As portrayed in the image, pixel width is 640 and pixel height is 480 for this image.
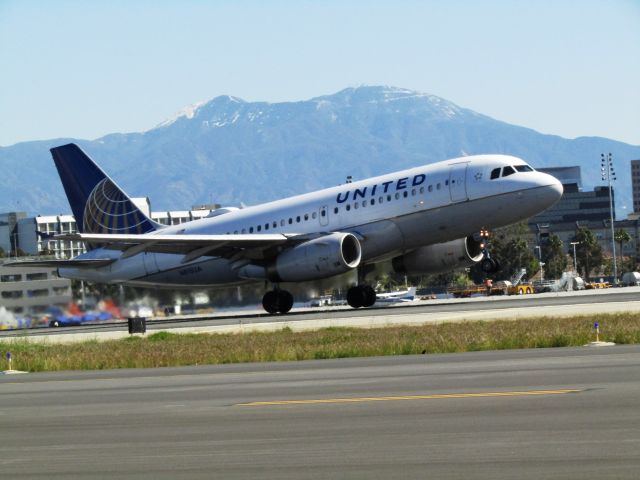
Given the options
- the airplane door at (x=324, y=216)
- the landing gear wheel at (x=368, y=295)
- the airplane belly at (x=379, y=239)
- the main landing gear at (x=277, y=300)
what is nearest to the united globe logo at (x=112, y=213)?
the main landing gear at (x=277, y=300)

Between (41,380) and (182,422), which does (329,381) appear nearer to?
(182,422)

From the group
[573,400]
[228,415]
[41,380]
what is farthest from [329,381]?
[41,380]

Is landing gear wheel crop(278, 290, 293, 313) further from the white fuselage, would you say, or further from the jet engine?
the white fuselage

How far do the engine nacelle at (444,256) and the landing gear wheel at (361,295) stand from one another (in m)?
2.09

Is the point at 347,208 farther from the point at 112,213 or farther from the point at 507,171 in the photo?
the point at 112,213

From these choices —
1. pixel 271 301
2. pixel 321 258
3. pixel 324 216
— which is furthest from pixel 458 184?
pixel 271 301

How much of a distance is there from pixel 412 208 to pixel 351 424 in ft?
106

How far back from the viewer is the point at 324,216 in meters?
49.2

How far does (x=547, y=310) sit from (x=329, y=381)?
845 inches

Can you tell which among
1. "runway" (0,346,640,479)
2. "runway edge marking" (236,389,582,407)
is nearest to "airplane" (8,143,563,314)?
"runway" (0,346,640,479)

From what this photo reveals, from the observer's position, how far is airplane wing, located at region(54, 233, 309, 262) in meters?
46.9

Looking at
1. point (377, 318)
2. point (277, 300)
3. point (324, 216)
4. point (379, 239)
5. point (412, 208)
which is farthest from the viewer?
point (277, 300)

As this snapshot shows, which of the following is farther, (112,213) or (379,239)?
(112,213)

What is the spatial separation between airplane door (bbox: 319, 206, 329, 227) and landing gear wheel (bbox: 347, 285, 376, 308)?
10.2 feet
